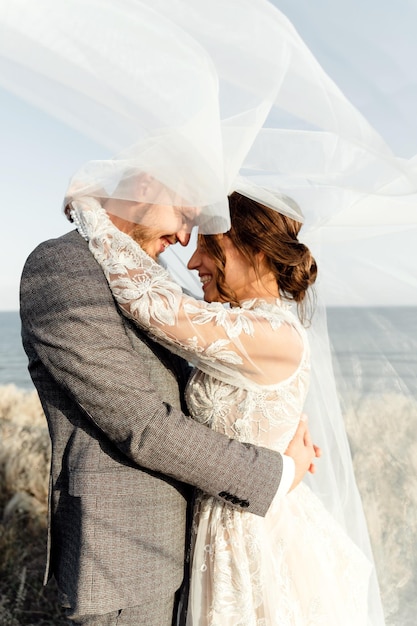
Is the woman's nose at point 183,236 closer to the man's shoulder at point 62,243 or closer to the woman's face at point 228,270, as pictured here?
the woman's face at point 228,270

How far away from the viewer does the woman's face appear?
88.0 inches

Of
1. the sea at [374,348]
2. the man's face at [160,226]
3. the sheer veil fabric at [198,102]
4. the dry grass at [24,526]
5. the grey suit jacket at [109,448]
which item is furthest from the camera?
the dry grass at [24,526]

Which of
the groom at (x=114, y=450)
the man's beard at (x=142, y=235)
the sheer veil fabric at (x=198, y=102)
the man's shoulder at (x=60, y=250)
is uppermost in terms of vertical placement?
the sheer veil fabric at (x=198, y=102)

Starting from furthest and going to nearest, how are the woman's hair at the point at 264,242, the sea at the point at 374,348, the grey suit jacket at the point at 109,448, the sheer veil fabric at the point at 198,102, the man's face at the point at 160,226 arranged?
the sea at the point at 374,348 → the woman's hair at the point at 264,242 → the man's face at the point at 160,226 → the grey suit jacket at the point at 109,448 → the sheer veil fabric at the point at 198,102

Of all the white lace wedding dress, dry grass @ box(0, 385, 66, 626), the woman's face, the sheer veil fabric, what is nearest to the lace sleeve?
the white lace wedding dress

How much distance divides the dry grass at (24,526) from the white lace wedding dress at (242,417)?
2.40m

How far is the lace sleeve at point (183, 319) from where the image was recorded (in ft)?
6.10

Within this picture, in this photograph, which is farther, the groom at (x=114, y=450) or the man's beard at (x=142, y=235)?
the man's beard at (x=142, y=235)

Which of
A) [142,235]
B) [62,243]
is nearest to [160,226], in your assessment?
[142,235]

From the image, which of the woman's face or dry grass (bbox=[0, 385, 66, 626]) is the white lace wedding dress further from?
dry grass (bbox=[0, 385, 66, 626])

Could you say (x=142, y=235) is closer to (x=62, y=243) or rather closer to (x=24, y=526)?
(x=62, y=243)

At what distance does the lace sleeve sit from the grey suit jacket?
0.06 meters

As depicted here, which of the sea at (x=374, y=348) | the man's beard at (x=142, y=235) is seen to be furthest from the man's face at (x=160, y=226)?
the sea at (x=374, y=348)

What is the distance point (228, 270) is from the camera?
225cm
